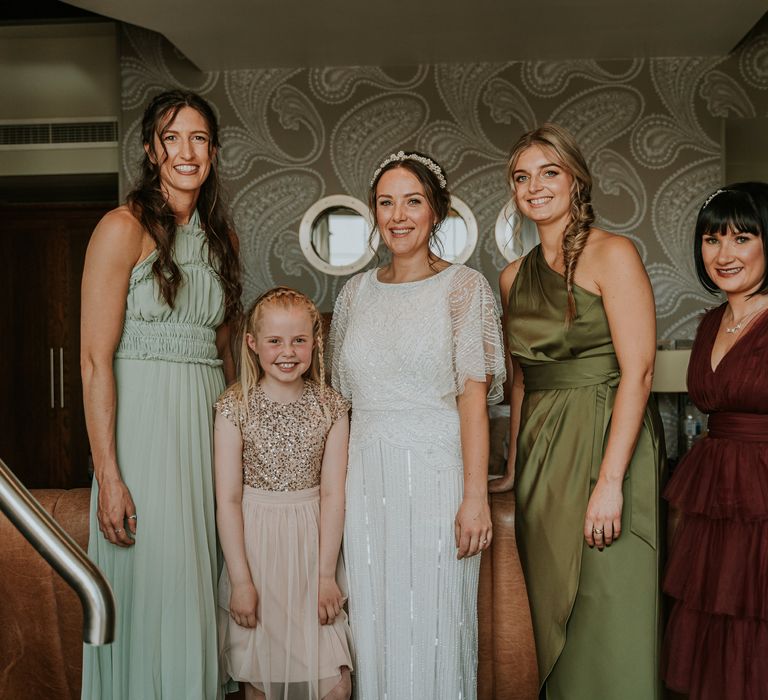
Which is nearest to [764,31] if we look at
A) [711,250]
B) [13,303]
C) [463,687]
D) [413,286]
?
[711,250]

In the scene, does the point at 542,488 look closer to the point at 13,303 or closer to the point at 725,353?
the point at 725,353

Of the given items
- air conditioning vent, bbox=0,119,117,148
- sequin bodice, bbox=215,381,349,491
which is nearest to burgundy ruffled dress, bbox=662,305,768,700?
sequin bodice, bbox=215,381,349,491

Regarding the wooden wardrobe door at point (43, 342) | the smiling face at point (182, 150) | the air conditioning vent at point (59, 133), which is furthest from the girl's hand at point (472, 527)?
the wooden wardrobe door at point (43, 342)

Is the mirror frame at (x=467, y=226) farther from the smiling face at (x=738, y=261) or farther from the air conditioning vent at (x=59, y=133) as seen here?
the smiling face at (x=738, y=261)

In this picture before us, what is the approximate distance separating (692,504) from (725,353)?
1.22 ft

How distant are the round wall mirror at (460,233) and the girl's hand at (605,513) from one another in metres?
3.69

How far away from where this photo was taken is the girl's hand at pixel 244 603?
1.87m

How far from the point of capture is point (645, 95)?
5.41 meters

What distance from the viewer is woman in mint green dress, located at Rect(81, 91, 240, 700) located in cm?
182

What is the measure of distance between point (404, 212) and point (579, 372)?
594 millimetres

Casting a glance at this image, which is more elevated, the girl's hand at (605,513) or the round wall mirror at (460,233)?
the round wall mirror at (460,233)

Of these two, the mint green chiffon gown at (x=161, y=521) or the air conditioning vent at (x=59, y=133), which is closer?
the mint green chiffon gown at (x=161, y=521)

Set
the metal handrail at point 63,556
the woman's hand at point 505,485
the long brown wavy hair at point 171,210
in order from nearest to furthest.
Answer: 1. the metal handrail at point 63,556
2. the long brown wavy hair at point 171,210
3. the woman's hand at point 505,485

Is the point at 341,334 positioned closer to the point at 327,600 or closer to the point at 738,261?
the point at 327,600
